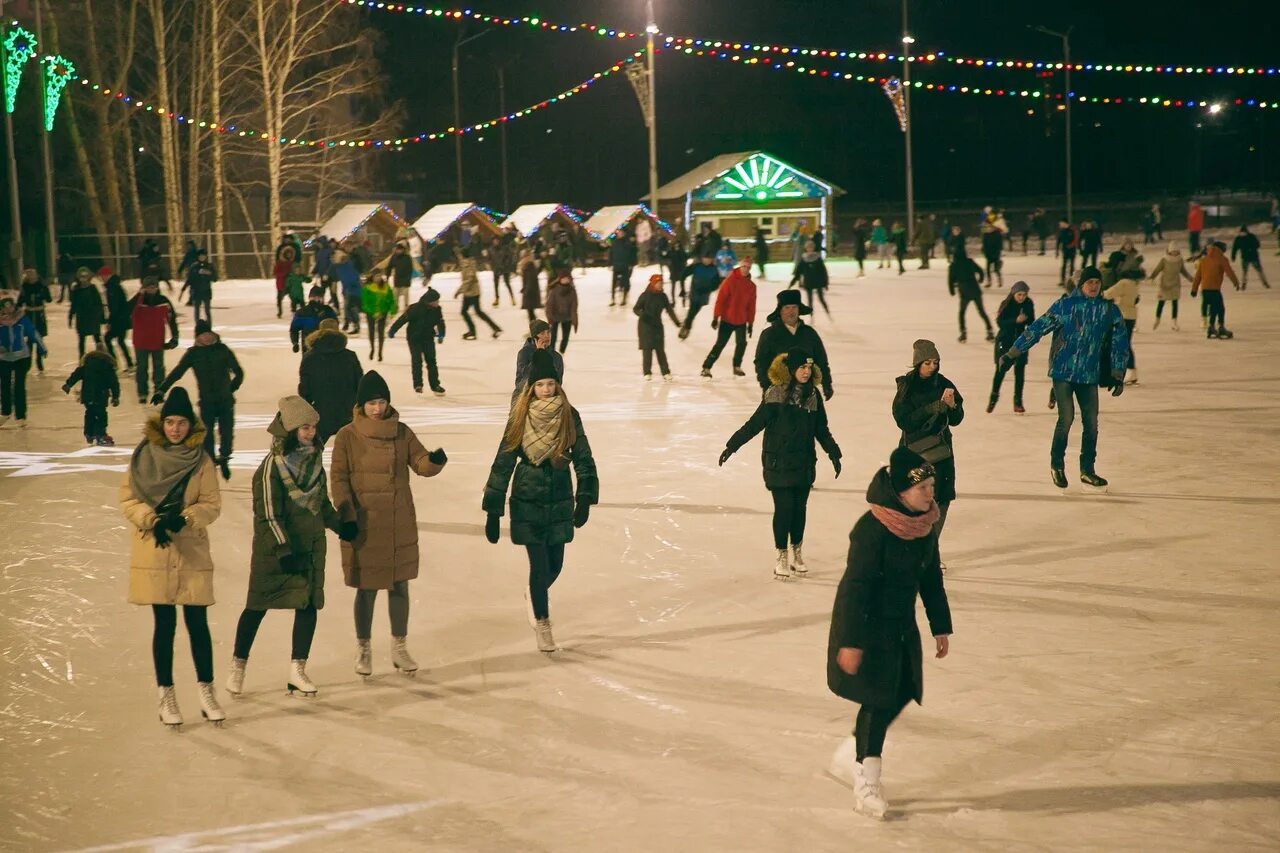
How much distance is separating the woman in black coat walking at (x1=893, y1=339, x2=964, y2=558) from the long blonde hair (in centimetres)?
179

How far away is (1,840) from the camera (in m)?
4.95

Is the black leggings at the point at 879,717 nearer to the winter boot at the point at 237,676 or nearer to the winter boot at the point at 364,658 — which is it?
the winter boot at the point at 364,658

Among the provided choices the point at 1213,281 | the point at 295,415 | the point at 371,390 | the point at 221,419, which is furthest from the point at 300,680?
the point at 1213,281

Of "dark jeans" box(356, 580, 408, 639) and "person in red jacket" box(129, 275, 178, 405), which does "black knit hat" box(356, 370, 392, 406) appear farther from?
"person in red jacket" box(129, 275, 178, 405)

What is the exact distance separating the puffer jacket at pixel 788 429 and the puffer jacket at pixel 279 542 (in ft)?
8.69

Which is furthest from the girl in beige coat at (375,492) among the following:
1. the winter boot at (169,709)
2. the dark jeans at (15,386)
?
the dark jeans at (15,386)

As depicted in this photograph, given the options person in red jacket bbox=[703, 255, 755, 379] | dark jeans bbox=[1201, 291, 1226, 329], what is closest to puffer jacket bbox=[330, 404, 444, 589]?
person in red jacket bbox=[703, 255, 755, 379]

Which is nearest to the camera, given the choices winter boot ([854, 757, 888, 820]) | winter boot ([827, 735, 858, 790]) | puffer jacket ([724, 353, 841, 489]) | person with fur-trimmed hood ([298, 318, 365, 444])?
winter boot ([854, 757, 888, 820])

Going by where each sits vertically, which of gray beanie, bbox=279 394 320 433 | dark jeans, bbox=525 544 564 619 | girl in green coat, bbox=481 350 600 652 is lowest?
dark jeans, bbox=525 544 564 619

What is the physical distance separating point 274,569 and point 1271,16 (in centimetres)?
6667

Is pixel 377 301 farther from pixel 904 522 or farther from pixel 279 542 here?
pixel 904 522

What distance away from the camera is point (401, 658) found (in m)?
6.83

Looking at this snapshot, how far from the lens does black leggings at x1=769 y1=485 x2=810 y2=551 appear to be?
326 inches

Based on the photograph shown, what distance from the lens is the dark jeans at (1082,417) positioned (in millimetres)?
10586
